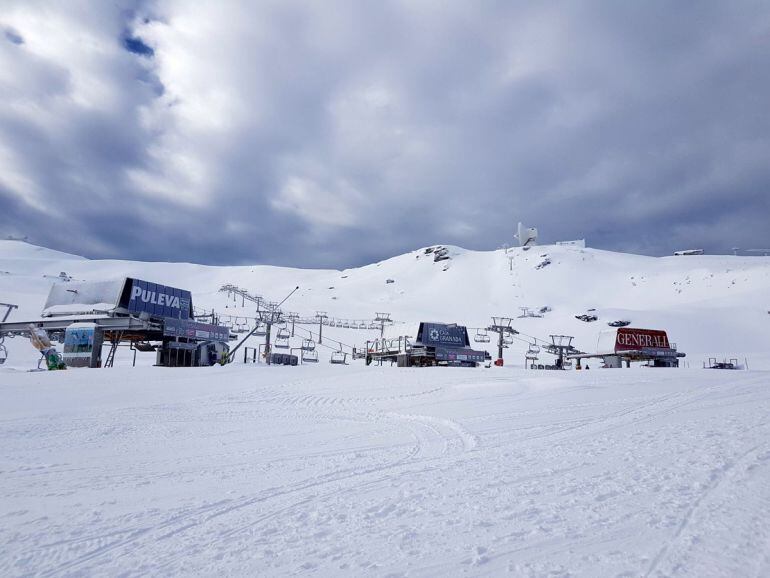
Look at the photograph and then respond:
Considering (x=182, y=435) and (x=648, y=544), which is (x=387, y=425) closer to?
(x=182, y=435)

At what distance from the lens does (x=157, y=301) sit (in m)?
35.9

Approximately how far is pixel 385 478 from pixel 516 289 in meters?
121

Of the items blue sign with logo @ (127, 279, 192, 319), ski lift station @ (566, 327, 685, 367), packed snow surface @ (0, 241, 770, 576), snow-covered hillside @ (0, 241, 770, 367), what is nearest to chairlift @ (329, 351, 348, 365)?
snow-covered hillside @ (0, 241, 770, 367)

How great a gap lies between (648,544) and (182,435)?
348 inches

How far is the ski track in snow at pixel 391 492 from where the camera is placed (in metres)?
3.88

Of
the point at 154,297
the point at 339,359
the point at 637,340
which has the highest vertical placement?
the point at 154,297

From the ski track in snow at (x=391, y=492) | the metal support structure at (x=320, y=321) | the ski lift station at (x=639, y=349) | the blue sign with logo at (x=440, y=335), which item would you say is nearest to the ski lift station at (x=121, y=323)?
the blue sign with logo at (x=440, y=335)

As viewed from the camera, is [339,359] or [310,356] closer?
[339,359]

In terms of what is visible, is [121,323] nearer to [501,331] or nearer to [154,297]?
[154,297]

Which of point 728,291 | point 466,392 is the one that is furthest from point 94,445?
point 728,291

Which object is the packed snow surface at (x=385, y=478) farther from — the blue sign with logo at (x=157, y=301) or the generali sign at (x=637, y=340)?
the generali sign at (x=637, y=340)

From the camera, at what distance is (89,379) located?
66.8 ft

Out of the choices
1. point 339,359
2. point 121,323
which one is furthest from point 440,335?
point 121,323

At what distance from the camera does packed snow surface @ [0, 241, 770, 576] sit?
3922 millimetres
